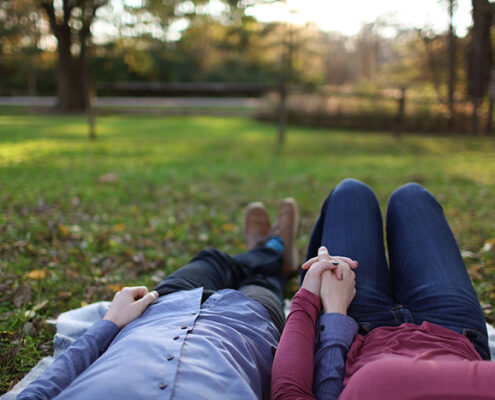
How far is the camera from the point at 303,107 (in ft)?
47.2

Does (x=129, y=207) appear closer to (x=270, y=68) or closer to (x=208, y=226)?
(x=208, y=226)

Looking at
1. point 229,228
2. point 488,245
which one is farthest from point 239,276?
point 488,245

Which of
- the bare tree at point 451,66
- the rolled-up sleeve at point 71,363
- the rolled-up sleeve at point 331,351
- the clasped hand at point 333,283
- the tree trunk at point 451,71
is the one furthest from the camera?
the tree trunk at point 451,71

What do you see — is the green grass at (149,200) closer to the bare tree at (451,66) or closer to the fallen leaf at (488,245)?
the fallen leaf at (488,245)

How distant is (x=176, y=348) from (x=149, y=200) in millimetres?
3684

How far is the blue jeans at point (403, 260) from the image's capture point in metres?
1.54

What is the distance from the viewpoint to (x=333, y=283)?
5.07 feet

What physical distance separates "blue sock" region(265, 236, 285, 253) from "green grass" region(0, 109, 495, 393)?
0.66 meters

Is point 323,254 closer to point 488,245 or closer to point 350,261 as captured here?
point 350,261

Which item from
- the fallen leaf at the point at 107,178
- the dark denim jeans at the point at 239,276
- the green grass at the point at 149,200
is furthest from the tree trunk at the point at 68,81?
the dark denim jeans at the point at 239,276

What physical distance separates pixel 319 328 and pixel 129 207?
3.42 m

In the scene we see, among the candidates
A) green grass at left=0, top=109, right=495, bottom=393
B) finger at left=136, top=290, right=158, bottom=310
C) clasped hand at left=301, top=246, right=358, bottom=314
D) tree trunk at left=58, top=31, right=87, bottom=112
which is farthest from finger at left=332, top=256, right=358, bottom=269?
tree trunk at left=58, top=31, right=87, bottom=112

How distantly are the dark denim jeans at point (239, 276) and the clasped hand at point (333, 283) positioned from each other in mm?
331

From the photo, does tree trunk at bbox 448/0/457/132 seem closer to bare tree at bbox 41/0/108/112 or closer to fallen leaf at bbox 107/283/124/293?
fallen leaf at bbox 107/283/124/293
